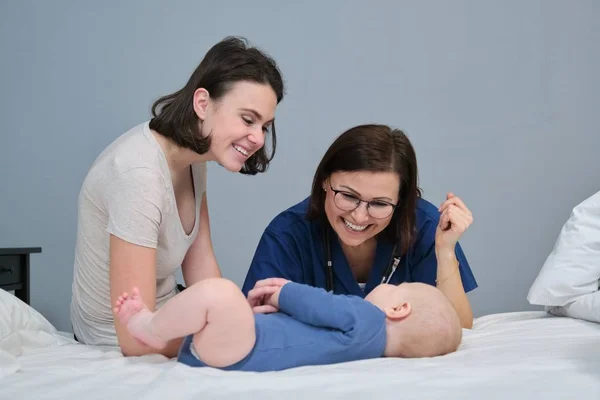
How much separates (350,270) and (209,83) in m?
0.69

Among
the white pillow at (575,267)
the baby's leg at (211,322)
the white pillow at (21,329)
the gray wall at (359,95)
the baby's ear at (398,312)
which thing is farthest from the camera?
the gray wall at (359,95)

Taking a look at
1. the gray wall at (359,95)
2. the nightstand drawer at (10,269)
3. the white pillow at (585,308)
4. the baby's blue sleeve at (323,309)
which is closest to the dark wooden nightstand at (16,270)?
the nightstand drawer at (10,269)

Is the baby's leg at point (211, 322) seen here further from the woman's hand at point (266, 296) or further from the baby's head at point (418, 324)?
the baby's head at point (418, 324)

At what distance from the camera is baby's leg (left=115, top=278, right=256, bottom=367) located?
1374 mm

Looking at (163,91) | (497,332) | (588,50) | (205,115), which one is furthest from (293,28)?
(497,332)

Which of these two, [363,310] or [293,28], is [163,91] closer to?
[293,28]

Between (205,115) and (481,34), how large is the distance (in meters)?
1.91

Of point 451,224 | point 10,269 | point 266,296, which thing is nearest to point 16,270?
point 10,269

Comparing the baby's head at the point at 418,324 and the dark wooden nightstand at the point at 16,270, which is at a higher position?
the baby's head at the point at 418,324

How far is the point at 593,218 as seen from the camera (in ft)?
7.39

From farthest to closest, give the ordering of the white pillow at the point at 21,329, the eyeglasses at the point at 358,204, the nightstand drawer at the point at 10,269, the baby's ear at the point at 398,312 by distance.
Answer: the nightstand drawer at the point at 10,269, the eyeglasses at the point at 358,204, the white pillow at the point at 21,329, the baby's ear at the point at 398,312

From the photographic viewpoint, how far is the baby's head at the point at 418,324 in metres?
1.56

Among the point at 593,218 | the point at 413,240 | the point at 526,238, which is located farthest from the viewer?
the point at 526,238

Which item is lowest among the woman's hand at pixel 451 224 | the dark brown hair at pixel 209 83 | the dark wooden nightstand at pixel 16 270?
the dark wooden nightstand at pixel 16 270
